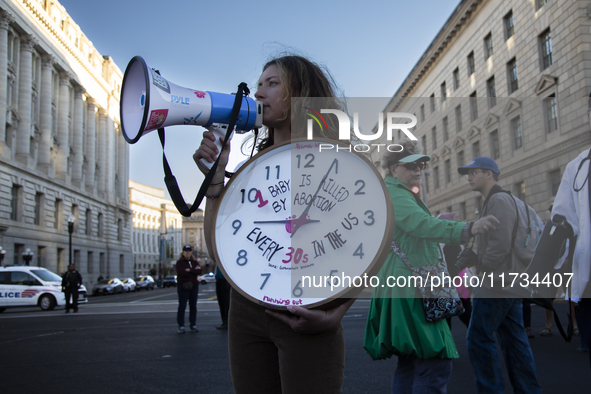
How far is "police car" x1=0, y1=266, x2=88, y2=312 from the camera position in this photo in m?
18.2

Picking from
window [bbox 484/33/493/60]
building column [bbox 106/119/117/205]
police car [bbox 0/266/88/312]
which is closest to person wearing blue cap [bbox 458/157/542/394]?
window [bbox 484/33/493/60]

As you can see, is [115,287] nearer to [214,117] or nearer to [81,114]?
[81,114]

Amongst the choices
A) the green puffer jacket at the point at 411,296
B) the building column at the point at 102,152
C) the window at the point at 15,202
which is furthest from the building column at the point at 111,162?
the green puffer jacket at the point at 411,296

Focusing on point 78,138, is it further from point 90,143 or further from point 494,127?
point 494,127

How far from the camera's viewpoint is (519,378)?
3.28 metres

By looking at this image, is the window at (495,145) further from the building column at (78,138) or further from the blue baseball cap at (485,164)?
the building column at (78,138)

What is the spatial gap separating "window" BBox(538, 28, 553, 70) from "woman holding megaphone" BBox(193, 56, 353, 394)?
510 cm

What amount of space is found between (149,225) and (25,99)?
64.9 m

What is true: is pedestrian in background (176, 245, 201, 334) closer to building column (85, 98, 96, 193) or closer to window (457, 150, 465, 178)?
window (457, 150, 465, 178)

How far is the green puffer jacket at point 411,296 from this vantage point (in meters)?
2.47

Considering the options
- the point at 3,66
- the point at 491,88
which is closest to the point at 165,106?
the point at 491,88

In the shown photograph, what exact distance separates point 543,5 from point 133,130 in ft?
28.3

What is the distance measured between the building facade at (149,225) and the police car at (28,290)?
67.1m

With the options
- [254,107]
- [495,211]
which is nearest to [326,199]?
[254,107]
